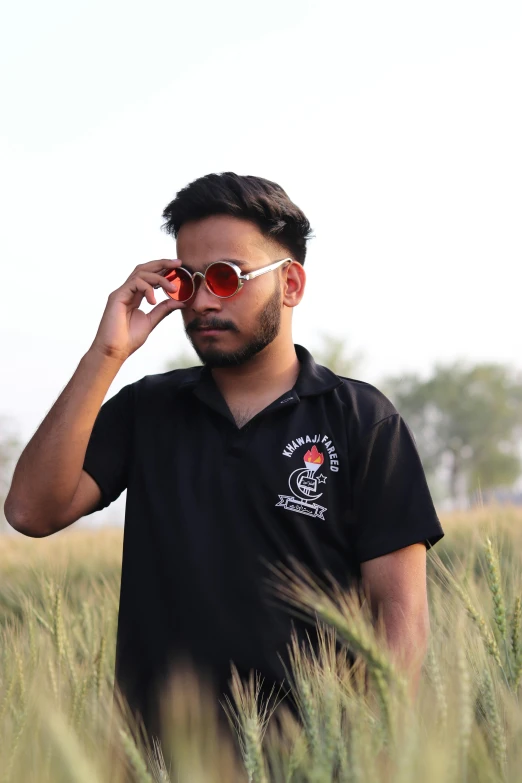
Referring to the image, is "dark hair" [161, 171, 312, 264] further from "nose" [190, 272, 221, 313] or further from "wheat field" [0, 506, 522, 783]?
"wheat field" [0, 506, 522, 783]

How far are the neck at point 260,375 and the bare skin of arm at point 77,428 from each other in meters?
0.22

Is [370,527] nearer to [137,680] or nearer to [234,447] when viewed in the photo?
Result: [234,447]

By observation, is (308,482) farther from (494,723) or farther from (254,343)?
(494,723)

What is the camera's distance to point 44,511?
7.70 ft

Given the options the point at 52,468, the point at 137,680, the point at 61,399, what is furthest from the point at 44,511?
the point at 137,680

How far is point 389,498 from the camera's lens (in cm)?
223

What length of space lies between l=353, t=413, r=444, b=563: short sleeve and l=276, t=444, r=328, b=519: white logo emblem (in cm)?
9

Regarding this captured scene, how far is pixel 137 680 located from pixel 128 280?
97 cm

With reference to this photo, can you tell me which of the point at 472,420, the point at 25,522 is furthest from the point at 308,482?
the point at 472,420

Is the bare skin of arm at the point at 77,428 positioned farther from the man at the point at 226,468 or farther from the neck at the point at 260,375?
the neck at the point at 260,375

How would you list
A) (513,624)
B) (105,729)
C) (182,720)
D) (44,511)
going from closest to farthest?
(182,720), (105,729), (513,624), (44,511)

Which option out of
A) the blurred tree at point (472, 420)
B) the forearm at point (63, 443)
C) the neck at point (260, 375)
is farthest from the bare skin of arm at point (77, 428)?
the blurred tree at point (472, 420)

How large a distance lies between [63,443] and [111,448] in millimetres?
200

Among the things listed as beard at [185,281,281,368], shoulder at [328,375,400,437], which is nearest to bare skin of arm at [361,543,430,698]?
shoulder at [328,375,400,437]
